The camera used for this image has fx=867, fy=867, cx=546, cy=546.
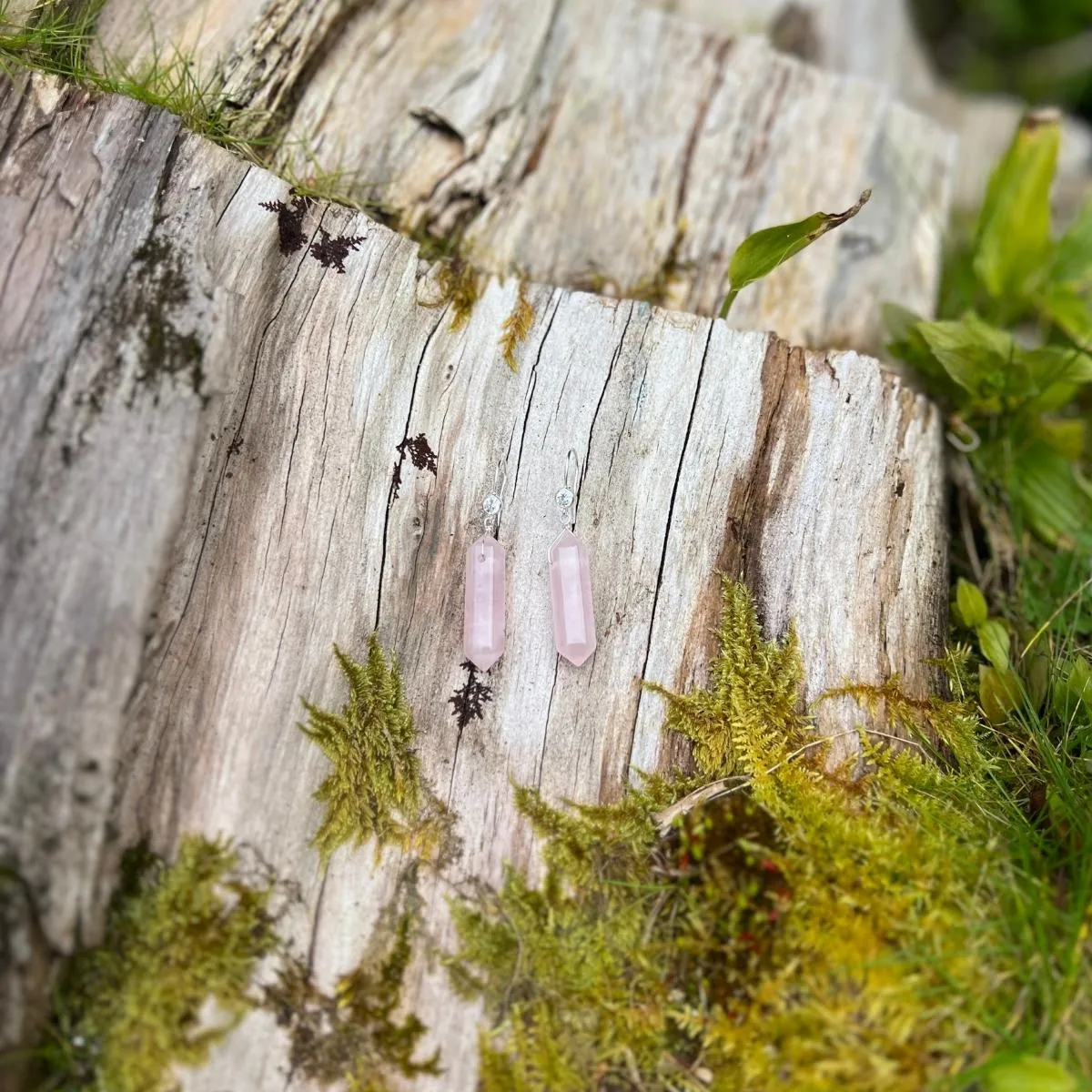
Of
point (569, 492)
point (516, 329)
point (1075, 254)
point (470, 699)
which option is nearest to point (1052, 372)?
point (1075, 254)

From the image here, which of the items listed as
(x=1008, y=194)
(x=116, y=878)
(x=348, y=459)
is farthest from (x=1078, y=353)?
(x=116, y=878)

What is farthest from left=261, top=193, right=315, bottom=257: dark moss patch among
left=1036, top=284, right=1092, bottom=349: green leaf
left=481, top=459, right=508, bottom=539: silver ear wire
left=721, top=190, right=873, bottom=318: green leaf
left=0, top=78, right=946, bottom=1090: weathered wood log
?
left=1036, top=284, right=1092, bottom=349: green leaf

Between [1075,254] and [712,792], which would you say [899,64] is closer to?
→ [1075,254]

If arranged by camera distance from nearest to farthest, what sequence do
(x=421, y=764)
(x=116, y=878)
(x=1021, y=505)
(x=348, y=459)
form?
(x=116, y=878) → (x=421, y=764) → (x=348, y=459) → (x=1021, y=505)

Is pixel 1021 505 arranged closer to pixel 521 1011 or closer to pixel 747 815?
pixel 747 815

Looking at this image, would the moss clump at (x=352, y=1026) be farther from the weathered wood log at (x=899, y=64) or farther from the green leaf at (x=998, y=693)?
the weathered wood log at (x=899, y=64)

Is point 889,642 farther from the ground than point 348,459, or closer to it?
closer to it
